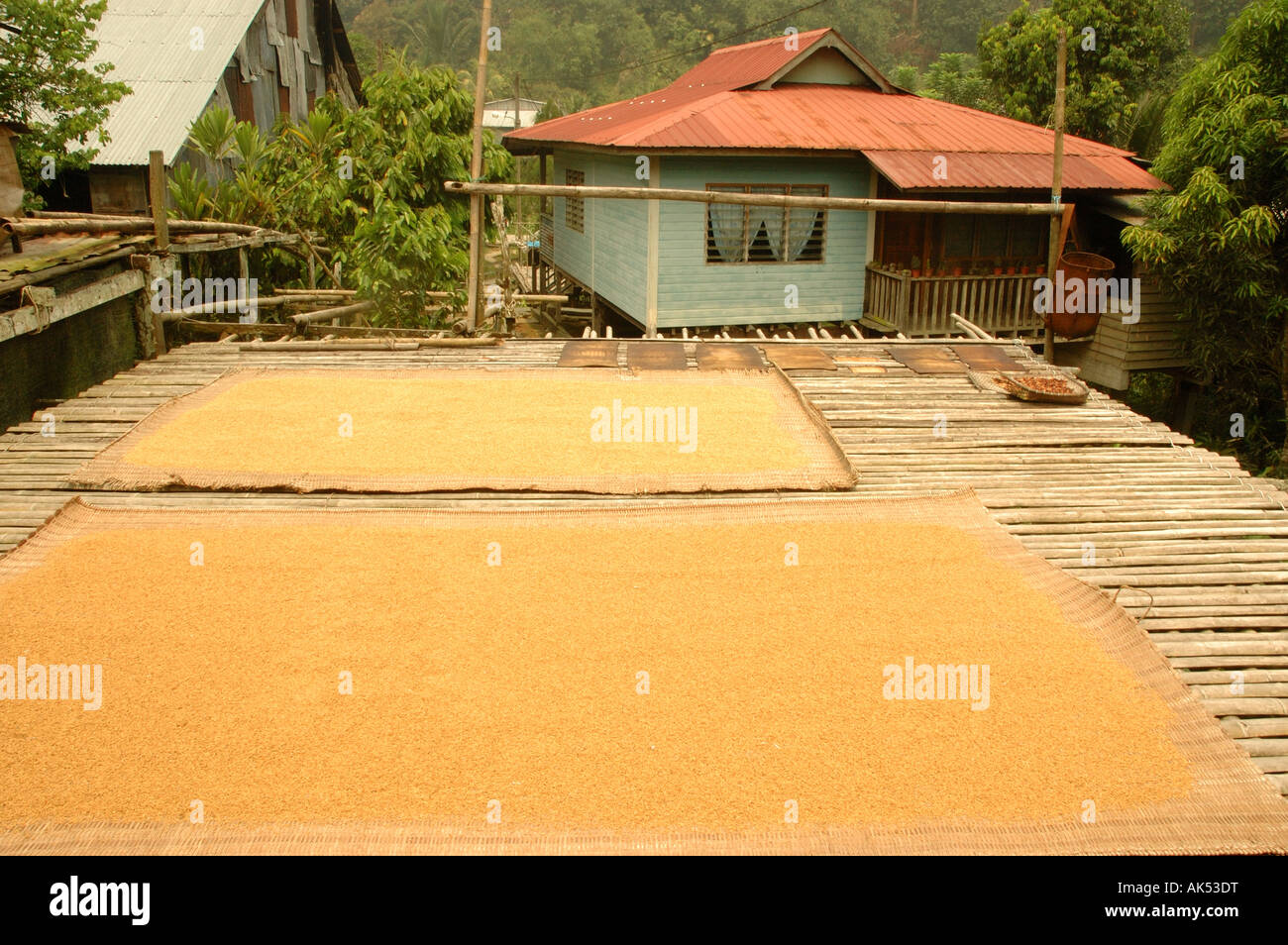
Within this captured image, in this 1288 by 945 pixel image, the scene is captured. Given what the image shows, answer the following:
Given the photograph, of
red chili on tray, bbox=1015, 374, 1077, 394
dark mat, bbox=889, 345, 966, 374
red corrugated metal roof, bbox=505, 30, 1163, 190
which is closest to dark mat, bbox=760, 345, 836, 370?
dark mat, bbox=889, 345, 966, 374

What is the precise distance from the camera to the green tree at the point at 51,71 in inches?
440

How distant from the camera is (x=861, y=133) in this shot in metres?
16.1

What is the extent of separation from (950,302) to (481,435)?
10829 millimetres

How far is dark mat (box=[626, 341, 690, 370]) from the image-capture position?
9.20m

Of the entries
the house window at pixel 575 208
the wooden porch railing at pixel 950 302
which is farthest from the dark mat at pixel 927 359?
the house window at pixel 575 208

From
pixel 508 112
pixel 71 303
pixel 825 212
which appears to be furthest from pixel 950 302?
pixel 508 112

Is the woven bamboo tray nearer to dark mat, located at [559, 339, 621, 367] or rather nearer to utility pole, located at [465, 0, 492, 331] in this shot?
dark mat, located at [559, 339, 621, 367]

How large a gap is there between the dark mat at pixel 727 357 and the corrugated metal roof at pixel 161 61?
9727mm

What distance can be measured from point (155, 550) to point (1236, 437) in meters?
15.6

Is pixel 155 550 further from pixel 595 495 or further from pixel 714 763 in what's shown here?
pixel 714 763

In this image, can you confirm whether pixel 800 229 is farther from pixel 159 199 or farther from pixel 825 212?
pixel 159 199

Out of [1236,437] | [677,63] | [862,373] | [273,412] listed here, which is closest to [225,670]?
[273,412]

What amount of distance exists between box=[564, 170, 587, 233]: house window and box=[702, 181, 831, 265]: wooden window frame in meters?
3.95

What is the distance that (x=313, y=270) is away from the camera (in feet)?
49.6
